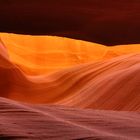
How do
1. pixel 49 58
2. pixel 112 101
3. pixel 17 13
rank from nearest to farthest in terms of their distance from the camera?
pixel 112 101, pixel 49 58, pixel 17 13

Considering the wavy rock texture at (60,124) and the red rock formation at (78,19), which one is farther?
the red rock formation at (78,19)

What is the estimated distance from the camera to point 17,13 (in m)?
1.55

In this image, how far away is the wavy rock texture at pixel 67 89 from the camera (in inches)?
16.1

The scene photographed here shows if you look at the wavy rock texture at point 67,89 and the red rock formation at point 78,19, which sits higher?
the red rock formation at point 78,19

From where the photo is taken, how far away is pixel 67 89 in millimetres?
920

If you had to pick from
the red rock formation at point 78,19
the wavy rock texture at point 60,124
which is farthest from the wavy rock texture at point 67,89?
the red rock formation at point 78,19

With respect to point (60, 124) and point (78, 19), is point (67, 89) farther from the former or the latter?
point (78, 19)

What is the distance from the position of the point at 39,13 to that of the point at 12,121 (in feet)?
3.95

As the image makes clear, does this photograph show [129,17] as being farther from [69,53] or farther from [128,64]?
[128,64]

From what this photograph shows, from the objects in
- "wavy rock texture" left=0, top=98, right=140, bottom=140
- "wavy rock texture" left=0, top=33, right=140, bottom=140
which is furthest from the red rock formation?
"wavy rock texture" left=0, top=98, right=140, bottom=140

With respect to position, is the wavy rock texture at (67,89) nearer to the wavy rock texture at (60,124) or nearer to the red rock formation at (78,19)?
the wavy rock texture at (60,124)

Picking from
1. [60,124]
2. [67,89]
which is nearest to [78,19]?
[67,89]

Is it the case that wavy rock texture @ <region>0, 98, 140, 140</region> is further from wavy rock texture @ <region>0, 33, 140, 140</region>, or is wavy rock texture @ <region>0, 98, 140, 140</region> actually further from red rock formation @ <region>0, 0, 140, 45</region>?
red rock formation @ <region>0, 0, 140, 45</region>

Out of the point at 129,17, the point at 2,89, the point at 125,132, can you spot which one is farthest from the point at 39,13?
the point at 125,132
